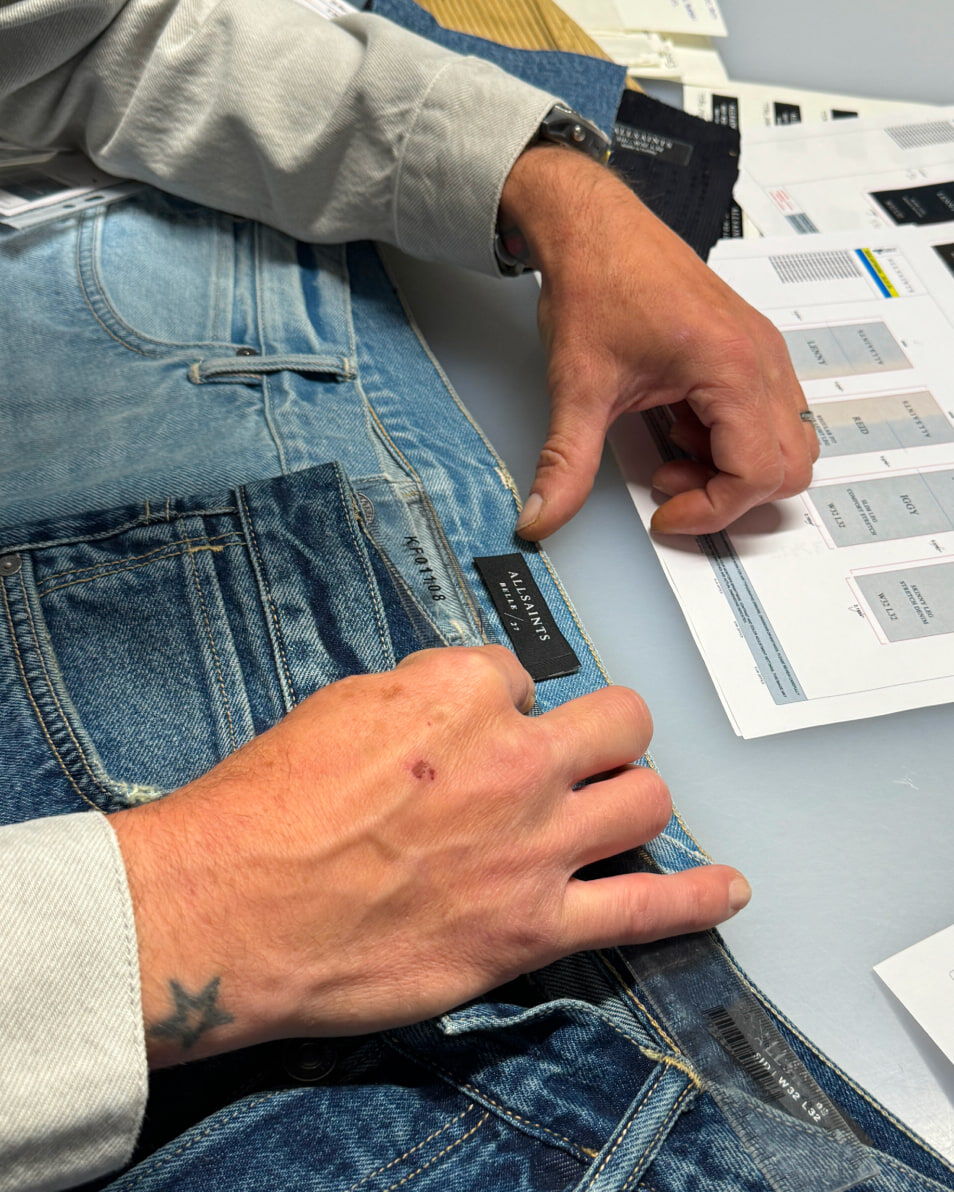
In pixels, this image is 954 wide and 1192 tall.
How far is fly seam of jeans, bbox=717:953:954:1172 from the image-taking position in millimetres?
533

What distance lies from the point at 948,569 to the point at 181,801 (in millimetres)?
675

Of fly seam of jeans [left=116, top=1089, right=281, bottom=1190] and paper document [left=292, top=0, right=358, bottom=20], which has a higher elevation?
paper document [left=292, top=0, right=358, bottom=20]

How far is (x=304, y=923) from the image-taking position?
509 millimetres

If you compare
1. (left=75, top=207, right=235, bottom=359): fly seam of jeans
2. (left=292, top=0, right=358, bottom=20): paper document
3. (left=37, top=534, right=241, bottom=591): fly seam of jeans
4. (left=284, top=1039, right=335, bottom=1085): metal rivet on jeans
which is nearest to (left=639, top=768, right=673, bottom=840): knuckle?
(left=284, top=1039, right=335, bottom=1085): metal rivet on jeans

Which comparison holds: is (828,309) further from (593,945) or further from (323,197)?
(593,945)

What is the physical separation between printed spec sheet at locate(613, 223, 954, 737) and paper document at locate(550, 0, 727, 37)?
48cm

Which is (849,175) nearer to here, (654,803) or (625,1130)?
(654,803)

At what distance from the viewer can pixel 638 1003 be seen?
0.57 m

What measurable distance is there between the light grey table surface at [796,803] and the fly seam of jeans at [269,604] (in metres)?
0.28

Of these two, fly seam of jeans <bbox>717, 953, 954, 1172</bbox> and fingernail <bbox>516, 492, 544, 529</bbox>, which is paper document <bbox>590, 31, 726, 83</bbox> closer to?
fingernail <bbox>516, 492, 544, 529</bbox>

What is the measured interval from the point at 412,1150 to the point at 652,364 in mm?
618

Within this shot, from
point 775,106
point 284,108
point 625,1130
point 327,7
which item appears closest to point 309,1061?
point 625,1130

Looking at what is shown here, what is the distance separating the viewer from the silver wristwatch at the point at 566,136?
90 centimetres

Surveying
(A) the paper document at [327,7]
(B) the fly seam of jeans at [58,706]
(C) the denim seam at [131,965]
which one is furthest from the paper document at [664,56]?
(C) the denim seam at [131,965]
